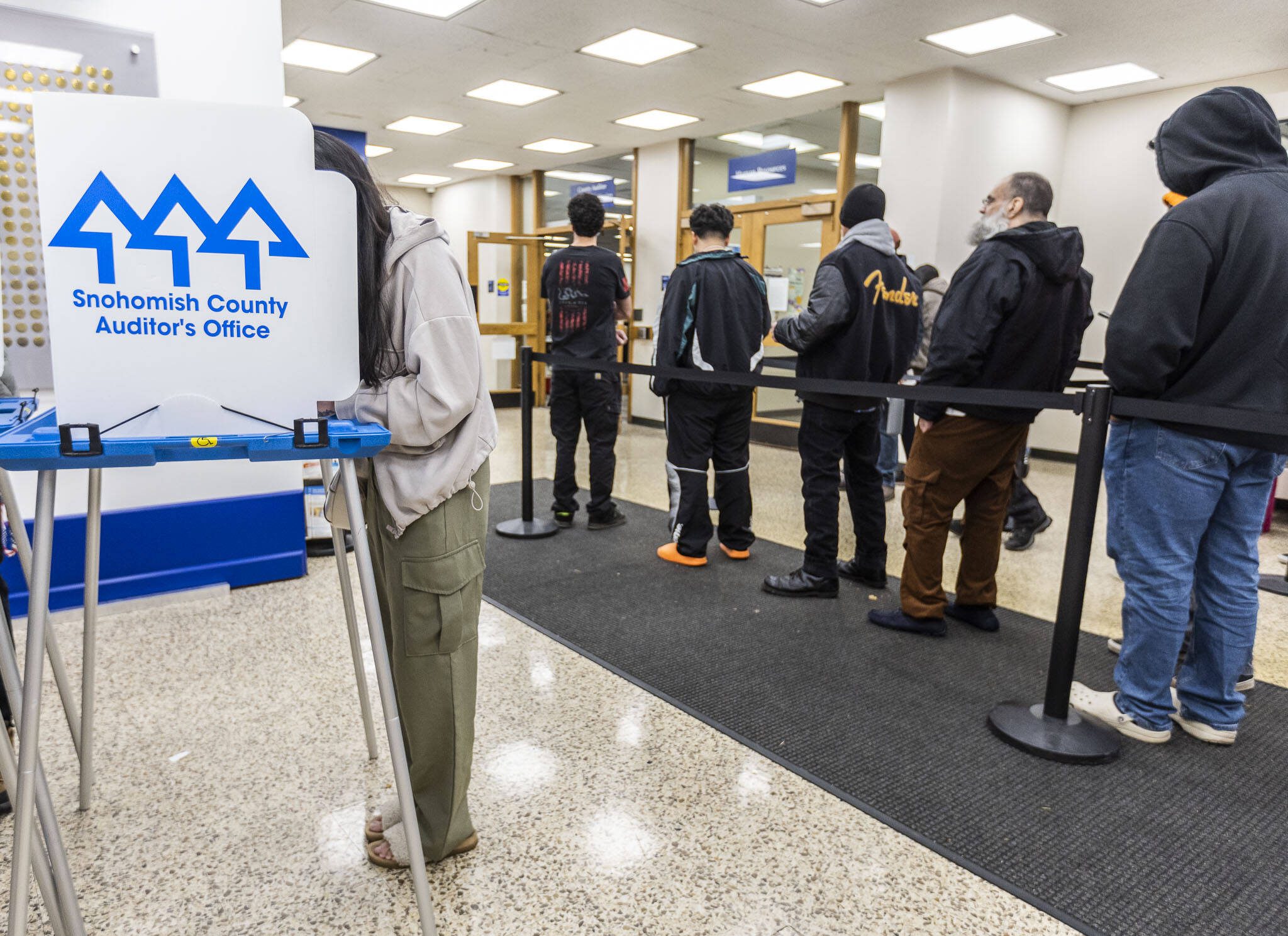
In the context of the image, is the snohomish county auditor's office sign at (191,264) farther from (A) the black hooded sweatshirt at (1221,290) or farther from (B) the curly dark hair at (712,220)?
(B) the curly dark hair at (712,220)

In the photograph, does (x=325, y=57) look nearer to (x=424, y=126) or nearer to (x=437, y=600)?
(x=424, y=126)

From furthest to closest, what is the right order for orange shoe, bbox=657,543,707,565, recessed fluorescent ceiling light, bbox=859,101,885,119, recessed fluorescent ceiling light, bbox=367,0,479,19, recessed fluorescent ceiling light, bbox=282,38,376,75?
1. recessed fluorescent ceiling light, bbox=859,101,885,119
2. recessed fluorescent ceiling light, bbox=282,38,376,75
3. recessed fluorescent ceiling light, bbox=367,0,479,19
4. orange shoe, bbox=657,543,707,565

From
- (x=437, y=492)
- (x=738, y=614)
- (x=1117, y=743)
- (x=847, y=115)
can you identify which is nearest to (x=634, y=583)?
(x=738, y=614)

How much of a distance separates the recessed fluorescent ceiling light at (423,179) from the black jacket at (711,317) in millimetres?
7770

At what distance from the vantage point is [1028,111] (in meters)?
5.77

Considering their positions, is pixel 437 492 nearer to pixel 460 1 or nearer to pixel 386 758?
pixel 386 758

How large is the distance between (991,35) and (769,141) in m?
2.52

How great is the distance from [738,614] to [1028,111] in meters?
4.83

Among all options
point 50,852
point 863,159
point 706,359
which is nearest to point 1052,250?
point 706,359

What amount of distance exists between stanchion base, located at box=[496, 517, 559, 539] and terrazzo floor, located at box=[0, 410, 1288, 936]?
1231 mm

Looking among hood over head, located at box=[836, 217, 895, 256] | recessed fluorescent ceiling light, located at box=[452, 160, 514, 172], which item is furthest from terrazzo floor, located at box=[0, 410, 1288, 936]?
recessed fluorescent ceiling light, located at box=[452, 160, 514, 172]

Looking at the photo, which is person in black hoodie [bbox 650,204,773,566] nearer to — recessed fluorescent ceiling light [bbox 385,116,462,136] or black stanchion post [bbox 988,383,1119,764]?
black stanchion post [bbox 988,383,1119,764]

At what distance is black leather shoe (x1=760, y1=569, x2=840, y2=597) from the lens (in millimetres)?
3062

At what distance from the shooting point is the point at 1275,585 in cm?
332
